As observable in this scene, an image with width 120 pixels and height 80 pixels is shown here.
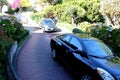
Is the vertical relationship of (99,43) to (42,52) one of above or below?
above

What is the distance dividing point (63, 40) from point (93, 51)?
2.43m

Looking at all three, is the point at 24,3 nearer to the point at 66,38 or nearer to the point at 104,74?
the point at 66,38

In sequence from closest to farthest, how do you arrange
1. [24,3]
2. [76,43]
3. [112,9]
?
[76,43]
[112,9]
[24,3]

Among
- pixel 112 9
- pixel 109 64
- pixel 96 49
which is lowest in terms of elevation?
pixel 109 64

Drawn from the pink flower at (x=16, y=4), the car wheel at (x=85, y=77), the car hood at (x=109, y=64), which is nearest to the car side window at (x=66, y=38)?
the car hood at (x=109, y=64)

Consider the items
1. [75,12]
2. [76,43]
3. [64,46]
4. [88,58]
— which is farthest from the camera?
[75,12]

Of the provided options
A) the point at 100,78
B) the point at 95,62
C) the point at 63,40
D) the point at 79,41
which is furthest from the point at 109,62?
the point at 63,40

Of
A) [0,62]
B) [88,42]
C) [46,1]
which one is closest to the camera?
[88,42]

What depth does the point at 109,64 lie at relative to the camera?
855 cm

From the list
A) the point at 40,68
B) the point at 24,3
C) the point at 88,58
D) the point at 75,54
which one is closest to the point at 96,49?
the point at 75,54

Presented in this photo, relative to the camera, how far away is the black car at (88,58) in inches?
317

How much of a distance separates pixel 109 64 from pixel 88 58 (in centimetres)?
79

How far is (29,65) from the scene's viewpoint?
11.9 metres

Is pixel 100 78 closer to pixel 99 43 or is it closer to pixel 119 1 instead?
pixel 99 43
